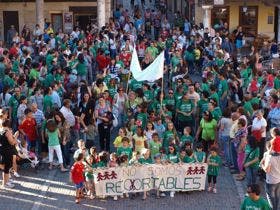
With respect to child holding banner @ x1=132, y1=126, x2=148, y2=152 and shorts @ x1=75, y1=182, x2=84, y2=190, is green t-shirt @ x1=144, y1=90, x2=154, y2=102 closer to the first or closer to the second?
child holding banner @ x1=132, y1=126, x2=148, y2=152

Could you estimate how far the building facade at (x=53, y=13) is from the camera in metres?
34.7

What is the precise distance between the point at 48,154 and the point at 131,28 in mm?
14127

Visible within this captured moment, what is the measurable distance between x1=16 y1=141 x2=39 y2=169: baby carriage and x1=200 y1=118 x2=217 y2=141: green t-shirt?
4169 millimetres

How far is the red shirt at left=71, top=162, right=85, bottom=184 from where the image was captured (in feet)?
44.9

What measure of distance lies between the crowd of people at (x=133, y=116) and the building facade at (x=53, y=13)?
12.1m

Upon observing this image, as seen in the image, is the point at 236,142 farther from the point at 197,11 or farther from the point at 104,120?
the point at 197,11

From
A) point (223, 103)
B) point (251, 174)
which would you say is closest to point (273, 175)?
point (251, 174)

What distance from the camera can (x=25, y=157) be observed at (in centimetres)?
1541

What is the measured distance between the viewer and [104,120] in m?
16.3

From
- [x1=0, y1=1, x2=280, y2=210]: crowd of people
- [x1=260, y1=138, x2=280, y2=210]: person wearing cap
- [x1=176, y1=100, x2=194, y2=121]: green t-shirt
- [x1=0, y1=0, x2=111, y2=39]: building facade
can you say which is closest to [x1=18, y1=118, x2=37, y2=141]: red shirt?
[x1=0, y1=1, x2=280, y2=210]: crowd of people

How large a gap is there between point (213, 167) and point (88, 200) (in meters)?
2.86

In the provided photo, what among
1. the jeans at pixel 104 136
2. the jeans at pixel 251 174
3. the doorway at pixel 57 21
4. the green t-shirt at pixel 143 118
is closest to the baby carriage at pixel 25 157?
the jeans at pixel 104 136

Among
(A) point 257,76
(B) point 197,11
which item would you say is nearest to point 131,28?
(B) point 197,11

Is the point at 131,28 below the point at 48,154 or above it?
above
